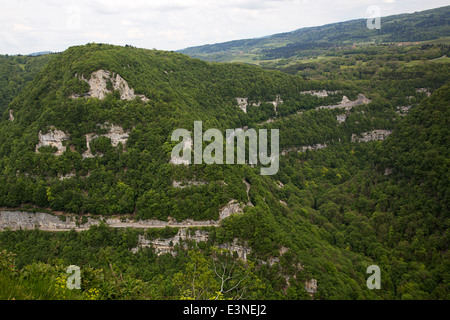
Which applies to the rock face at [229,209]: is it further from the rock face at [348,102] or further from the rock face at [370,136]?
the rock face at [348,102]

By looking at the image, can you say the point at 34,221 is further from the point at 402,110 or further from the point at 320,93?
the point at 402,110

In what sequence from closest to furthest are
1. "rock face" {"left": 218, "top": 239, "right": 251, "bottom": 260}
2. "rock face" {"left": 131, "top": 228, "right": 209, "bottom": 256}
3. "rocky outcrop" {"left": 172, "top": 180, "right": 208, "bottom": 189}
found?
"rock face" {"left": 218, "top": 239, "right": 251, "bottom": 260} → "rock face" {"left": 131, "top": 228, "right": 209, "bottom": 256} → "rocky outcrop" {"left": 172, "top": 180, "right": 208, "bottom": 189}

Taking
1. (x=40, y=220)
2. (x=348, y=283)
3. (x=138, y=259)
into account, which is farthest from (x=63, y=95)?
(x=348, y=283)

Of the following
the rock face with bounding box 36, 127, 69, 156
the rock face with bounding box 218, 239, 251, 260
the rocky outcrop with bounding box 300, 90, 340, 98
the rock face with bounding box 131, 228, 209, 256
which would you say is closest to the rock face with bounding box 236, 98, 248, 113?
the rocky outcrop with bounding box 300, 90, 340, 98

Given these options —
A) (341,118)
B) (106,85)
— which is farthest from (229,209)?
(341,118)

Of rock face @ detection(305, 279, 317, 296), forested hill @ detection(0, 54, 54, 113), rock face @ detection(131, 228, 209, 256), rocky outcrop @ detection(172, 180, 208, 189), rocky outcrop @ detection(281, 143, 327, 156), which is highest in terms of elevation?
forested hill @ detection(0, 54, 54, 113)

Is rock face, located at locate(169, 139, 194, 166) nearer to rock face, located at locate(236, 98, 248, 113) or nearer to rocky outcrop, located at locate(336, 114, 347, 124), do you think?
rock face, located at locate(236, 98, 248, 113)
